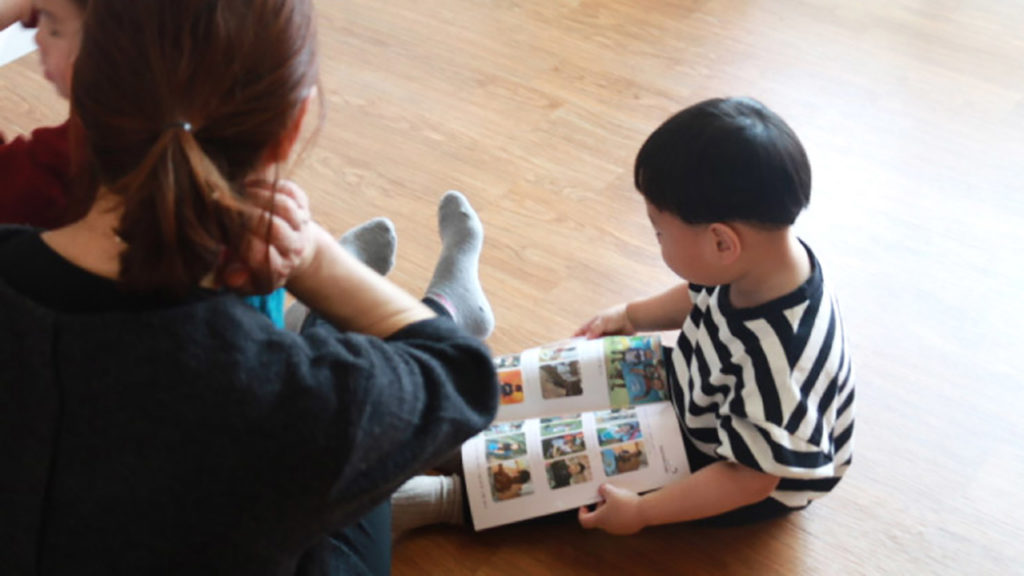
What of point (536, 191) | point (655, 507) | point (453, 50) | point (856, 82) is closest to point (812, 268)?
point (655, 507)

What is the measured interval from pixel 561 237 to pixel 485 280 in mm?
162

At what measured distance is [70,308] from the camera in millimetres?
646

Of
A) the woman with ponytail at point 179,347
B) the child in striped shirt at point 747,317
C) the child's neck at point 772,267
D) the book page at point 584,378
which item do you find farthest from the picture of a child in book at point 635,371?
the woman with ponytail at point 179,347

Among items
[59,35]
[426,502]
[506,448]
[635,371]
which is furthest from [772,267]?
[59,35]

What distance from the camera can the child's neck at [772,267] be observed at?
3.42 feet

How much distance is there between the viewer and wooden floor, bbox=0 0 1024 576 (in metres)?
1.23

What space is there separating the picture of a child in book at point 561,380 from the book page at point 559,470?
88 mm

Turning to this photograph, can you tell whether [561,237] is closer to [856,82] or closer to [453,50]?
[453,50]

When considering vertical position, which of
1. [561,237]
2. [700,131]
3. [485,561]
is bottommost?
[485,561]

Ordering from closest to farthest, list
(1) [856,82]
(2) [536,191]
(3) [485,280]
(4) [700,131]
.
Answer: (4) [700,131] < (3) [485,280] < (2) [536,191] < (1) [856,82]

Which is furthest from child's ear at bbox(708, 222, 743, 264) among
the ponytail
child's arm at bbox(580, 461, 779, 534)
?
the ponytail

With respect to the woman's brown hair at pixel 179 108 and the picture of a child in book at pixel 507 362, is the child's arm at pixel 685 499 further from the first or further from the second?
the woman's brown hair at pixel 179 108

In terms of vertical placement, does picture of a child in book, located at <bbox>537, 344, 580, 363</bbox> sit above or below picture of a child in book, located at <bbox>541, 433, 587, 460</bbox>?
above

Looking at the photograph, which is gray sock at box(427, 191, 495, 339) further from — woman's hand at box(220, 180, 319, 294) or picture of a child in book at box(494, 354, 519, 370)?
woman's hand at box(220, 180, 319, 294)
